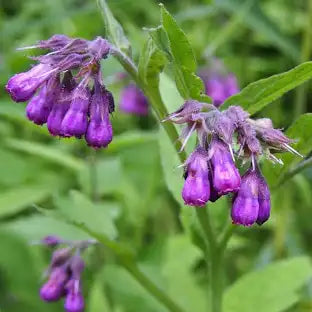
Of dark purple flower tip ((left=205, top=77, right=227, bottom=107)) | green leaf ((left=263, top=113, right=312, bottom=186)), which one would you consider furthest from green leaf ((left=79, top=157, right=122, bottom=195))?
green leaf ((left=263, top=113, right=312, bottom=186))

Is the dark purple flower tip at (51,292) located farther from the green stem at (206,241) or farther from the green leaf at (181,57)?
the green leaf at (181,57)

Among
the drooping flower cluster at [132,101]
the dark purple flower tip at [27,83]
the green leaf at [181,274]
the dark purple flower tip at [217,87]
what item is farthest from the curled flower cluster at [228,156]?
the drooping flower cluster at [132,101]

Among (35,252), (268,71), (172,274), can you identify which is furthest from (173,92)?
(268,71)

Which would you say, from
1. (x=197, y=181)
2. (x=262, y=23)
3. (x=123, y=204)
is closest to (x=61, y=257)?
(x=197, y=181)

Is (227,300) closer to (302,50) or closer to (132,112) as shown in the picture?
(302,50)

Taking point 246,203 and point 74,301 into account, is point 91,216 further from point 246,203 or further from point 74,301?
point 246,203
